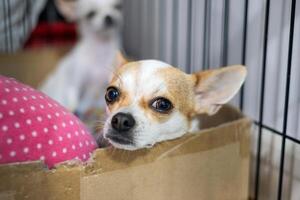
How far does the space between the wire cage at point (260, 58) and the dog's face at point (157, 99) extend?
0.69 feet

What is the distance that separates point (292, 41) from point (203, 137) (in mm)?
→ 400

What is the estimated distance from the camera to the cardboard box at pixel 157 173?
35.1 inches

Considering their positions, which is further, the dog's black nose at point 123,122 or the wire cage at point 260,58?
the wire cage at point 260,58

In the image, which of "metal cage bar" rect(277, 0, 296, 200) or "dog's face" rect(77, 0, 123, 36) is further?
"dog's face" rect(77, 0, 123, 36)

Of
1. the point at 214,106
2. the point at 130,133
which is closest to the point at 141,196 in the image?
the point at 130,133

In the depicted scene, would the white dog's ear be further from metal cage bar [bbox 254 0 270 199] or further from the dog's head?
metal cage bar [bbox 254 0 270 199]

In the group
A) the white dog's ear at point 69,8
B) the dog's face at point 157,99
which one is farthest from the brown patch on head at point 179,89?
the white dog's ear at point 69,8

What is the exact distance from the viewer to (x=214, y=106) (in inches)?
49.8

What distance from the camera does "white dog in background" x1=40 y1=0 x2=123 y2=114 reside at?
7.24 ft

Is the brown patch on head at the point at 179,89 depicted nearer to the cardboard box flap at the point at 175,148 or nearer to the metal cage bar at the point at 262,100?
the cardboard box flap at the point at 175,148

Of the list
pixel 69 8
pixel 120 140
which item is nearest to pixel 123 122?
pixel 120 140

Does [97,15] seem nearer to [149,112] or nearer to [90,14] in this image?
[90,14]

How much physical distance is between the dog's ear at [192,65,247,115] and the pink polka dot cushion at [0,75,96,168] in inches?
14.5

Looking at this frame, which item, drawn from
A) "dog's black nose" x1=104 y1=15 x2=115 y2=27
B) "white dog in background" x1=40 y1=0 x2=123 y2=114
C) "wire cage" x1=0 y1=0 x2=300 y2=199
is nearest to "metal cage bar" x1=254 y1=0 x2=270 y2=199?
"wire cage" x1=0 y1=0 x2=300 y2=199
